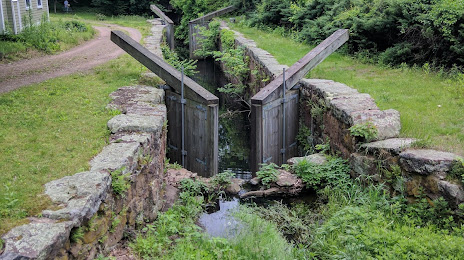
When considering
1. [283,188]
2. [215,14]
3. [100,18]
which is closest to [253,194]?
[283,188]

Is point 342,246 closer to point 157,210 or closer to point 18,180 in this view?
point 157,210

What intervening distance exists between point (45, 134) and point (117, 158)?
154 centimetres

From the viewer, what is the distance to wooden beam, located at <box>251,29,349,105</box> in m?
9.36

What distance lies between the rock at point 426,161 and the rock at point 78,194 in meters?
3.81

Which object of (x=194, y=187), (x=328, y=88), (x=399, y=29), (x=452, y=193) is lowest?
(x=194, y=187)

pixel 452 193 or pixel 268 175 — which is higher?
pixel 452 193

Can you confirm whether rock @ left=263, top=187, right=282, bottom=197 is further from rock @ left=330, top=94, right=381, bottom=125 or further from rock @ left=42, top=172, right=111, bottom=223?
rock @ left=42, top=172, right=111, bottom=223

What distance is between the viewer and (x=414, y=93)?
30.0 ft

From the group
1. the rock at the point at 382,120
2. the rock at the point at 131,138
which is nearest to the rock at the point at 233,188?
the rock at the point at 131,138

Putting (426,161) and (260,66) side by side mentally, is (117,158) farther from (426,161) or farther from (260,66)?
(260,66)

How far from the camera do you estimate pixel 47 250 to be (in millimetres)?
3729

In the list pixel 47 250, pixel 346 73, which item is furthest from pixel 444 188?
pixel 346 73

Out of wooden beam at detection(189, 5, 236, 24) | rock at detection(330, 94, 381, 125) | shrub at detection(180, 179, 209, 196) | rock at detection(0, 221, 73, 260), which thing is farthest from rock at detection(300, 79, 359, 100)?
wooden beam at detection(189, 5, 236, 24)

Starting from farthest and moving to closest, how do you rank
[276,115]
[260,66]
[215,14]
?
[215,14] → [260,66] → [276,115]
